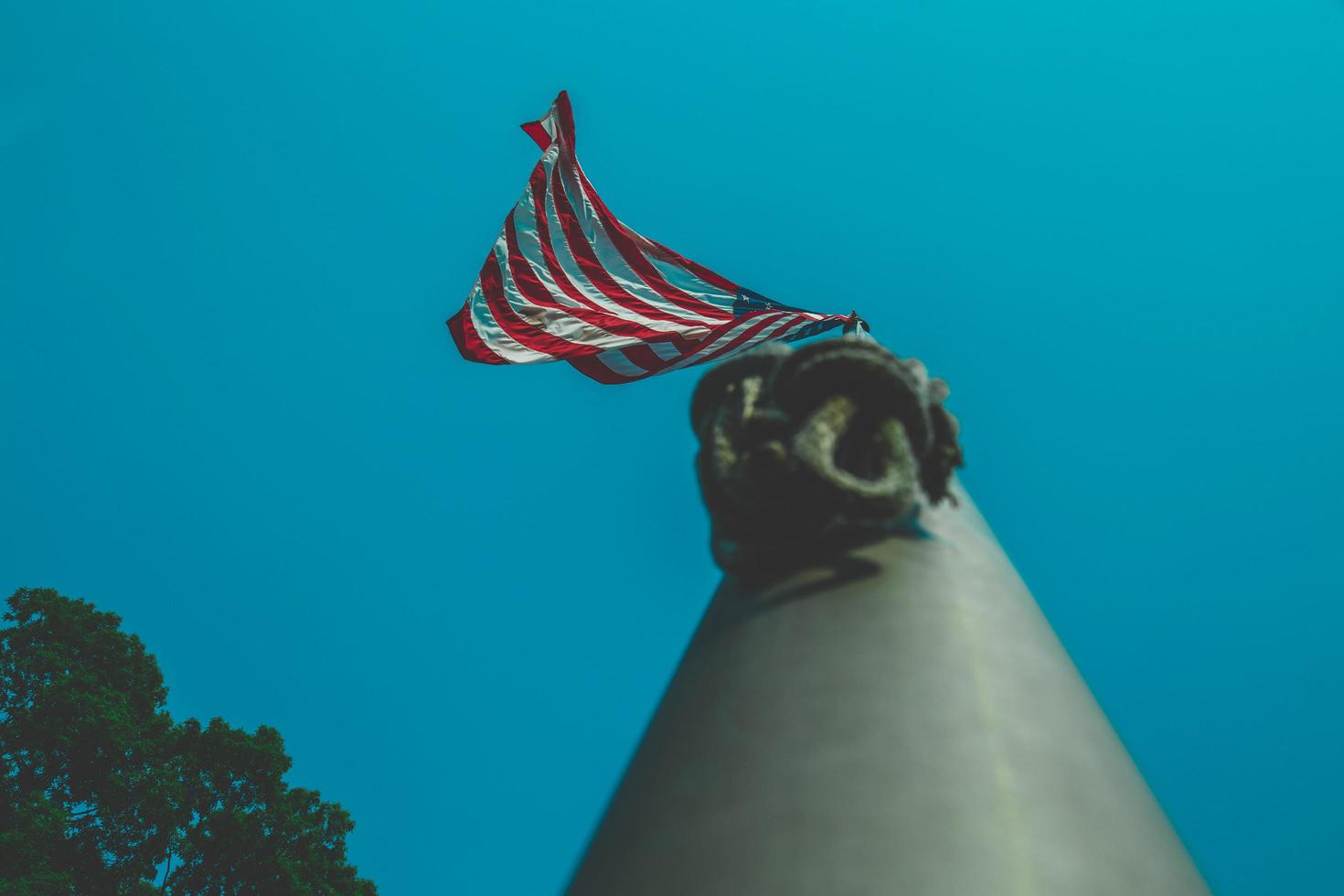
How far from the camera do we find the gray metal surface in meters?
2.31

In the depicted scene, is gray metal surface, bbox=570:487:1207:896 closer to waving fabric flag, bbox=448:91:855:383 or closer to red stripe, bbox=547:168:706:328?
waving fabric flag, bbox=448:91:855:383

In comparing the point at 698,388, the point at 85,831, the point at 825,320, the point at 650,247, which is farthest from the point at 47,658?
the point at 698,388

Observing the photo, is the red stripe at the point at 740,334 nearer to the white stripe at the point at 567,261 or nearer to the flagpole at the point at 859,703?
the white stripe at the point at 567,261

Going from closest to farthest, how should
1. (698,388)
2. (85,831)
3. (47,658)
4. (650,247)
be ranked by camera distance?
(698,388), (650,247), (85,831), (47,658)

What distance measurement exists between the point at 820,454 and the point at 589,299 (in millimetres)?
11077

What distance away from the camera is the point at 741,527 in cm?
371

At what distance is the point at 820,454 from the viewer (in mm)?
3600

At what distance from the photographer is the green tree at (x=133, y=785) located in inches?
862

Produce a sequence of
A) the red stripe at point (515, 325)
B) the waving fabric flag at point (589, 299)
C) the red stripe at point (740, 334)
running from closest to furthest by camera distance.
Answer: the red stripe at point (740, 334) → the waving fabric flag at point (589, 299) → the red stripe at point (515, 325)

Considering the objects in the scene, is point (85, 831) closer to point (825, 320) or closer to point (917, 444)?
point (825, 320)

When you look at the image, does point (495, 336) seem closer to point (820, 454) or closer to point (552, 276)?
point (552, 276)

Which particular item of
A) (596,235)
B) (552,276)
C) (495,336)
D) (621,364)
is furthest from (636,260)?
(495,336)

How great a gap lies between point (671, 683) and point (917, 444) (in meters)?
1.36

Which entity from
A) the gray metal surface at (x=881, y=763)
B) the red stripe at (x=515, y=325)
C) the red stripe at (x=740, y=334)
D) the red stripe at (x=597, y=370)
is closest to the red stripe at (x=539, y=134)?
the red stripe at (x=515, y=325)
